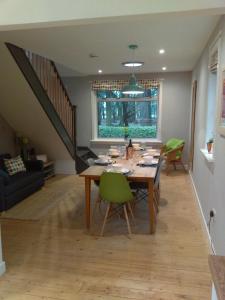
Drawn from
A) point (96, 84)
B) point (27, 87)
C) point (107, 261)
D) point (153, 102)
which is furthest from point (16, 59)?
point (153, 102)

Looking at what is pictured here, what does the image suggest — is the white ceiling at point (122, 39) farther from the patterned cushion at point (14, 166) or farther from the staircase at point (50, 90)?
the patterned cushion at point (14, 166)

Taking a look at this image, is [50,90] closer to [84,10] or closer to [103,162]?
[103,162]

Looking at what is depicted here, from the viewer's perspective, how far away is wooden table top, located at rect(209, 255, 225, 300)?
3.29 ft

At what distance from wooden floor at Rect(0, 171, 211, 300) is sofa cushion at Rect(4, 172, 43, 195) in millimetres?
664

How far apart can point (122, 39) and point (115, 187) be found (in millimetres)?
2011

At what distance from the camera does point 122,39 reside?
3.60 metres

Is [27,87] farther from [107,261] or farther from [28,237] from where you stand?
[107,261]

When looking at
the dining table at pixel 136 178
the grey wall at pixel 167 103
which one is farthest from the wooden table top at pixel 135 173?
the grey wall at pixel 167 103

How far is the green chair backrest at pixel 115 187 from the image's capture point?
3184 millimetres

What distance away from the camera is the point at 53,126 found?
17.2ft

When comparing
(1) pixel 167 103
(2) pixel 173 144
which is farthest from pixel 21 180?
(1) pixel 167 103

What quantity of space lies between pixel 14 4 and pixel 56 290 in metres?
2.45

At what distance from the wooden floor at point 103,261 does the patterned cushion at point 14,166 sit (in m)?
1.37

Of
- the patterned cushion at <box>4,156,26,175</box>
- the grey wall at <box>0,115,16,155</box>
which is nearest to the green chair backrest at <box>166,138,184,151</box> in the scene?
the patterned cushion at <box>4,156,26,175</box>
